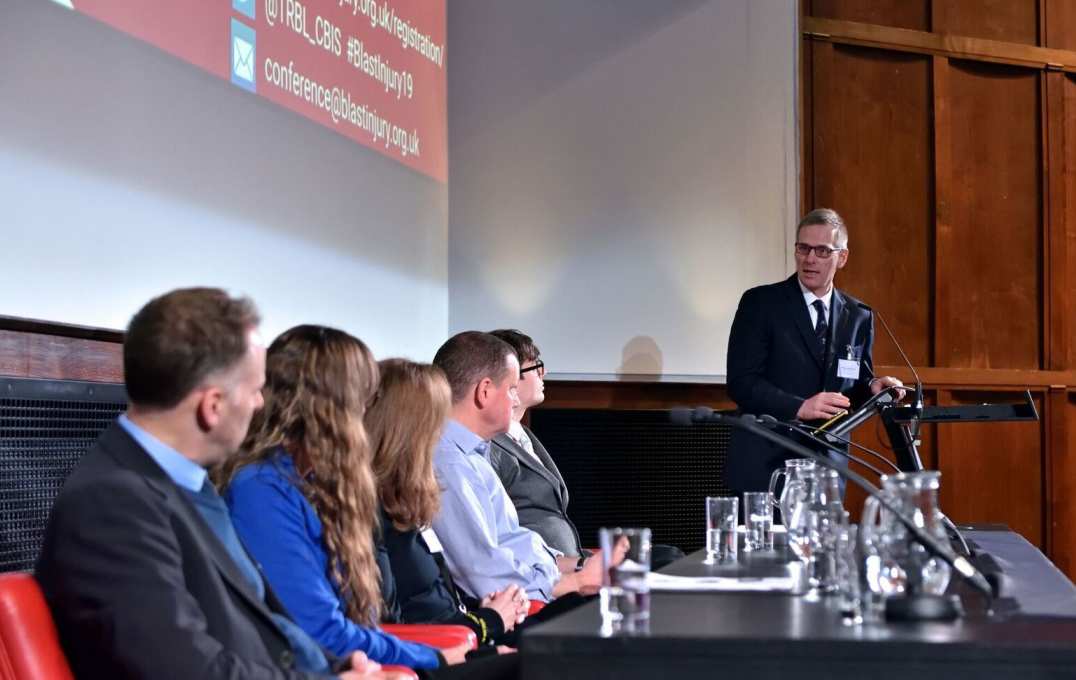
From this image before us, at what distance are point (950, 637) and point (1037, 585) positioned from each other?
76 centimetres

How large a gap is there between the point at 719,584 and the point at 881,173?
477 cm

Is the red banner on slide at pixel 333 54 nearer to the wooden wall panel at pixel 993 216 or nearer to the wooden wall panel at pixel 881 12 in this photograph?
the wooden wall panel at pixel 881 12

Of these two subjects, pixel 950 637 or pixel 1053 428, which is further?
pixel 1053 428

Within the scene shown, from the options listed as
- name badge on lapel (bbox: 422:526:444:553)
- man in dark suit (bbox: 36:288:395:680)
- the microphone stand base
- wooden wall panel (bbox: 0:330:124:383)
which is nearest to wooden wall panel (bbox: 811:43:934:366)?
name badge on lapel (bbox: 422:526:444:553)

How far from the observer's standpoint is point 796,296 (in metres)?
4.76

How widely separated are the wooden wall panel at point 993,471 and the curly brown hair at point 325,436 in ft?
16.3

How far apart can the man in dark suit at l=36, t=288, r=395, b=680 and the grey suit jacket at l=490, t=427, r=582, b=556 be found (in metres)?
1.97

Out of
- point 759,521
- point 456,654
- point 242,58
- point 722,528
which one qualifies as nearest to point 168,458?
point 456,654

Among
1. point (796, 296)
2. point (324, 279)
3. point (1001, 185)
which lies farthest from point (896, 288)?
point (324, 279)

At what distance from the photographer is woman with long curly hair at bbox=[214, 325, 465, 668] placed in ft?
7.30

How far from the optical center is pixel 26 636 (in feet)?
5.40

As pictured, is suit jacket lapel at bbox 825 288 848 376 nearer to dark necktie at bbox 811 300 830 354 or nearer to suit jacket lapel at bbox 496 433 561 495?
dark necktie at bbox 811 300 830 354

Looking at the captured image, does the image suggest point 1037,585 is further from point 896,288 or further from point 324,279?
point 896,288

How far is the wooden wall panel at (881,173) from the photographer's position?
6.62 m
